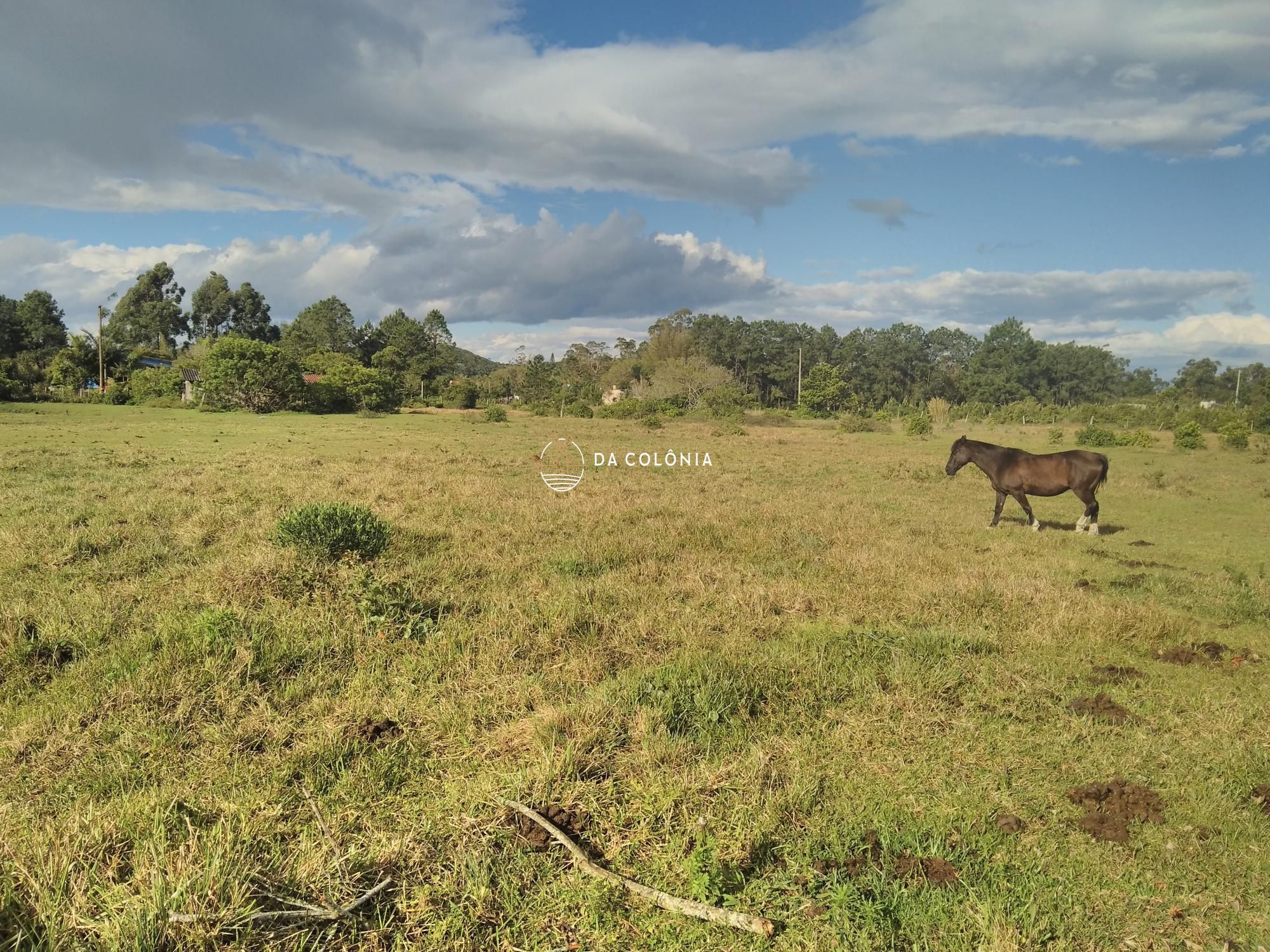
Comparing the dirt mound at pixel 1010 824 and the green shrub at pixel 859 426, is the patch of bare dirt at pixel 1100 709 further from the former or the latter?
the green shrub at pixel 859 426

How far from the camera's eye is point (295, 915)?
2756mm

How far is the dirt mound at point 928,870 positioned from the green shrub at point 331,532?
593cm

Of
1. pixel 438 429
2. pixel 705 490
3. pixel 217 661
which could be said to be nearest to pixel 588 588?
pixel 217 661

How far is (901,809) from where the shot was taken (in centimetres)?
366

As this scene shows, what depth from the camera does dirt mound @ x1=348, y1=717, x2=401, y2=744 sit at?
421 centimetres

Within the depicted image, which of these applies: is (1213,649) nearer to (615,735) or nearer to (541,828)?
(615,735)

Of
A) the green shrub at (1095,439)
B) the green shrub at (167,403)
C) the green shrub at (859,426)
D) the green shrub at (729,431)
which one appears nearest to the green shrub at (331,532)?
the green shrub at (729,431)

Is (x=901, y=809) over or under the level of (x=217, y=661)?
under

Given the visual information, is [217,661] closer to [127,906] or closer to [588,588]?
[127,906]

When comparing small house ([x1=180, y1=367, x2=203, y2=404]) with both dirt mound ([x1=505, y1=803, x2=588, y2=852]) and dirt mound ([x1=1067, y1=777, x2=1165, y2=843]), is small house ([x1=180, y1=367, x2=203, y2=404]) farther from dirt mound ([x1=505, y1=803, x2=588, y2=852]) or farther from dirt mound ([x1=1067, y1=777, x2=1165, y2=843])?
dirt mound ([x1=1067, y1=777, x2=1165, y2=843])

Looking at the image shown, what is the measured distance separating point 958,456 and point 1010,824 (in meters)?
10.9

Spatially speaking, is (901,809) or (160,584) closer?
(901,809)

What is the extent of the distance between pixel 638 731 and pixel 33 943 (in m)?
2.82

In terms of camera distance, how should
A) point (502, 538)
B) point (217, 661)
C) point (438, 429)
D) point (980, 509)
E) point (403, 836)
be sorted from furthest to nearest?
point (438, 429) → point (980, 509) → point (502, 538) → point (217, 661) → point (403, 836)
